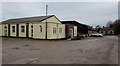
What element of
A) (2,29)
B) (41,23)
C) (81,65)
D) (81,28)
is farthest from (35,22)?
(81,28)

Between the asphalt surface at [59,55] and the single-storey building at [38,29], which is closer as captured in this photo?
the asphalt surface at [59,55]

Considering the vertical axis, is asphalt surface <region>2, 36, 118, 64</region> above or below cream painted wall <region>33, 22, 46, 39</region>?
below

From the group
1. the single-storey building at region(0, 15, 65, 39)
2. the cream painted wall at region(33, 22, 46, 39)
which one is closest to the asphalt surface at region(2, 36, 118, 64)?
the cream painted wall at region(33, 22, 46, 39)

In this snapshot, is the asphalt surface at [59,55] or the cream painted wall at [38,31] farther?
the cream painted wall at [38,31]

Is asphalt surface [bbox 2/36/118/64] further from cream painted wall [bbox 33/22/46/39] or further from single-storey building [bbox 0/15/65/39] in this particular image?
single-storey building [bbox 0/15/65/39]

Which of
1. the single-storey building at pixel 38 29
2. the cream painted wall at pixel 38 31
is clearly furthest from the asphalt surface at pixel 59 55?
the single-storey building at pixel 38 29

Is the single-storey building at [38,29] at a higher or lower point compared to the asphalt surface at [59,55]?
higher

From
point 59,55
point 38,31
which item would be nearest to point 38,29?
point 38,31

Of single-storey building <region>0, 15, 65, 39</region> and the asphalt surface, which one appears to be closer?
the asphalt surface

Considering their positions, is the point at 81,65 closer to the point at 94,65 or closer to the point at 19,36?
the point at 94,65

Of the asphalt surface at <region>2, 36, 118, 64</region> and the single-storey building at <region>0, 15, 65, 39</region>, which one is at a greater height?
the single-storey building at <region>0, 15, 65, 39</region>

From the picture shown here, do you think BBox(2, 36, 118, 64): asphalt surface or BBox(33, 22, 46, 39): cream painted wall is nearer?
BBox(2, 36, 118, 64): asphalt surface

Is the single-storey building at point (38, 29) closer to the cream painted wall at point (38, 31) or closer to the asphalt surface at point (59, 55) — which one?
the cream painted wall at point (38, 31)

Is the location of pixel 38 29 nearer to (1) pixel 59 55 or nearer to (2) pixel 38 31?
(2) pixel 38 31
